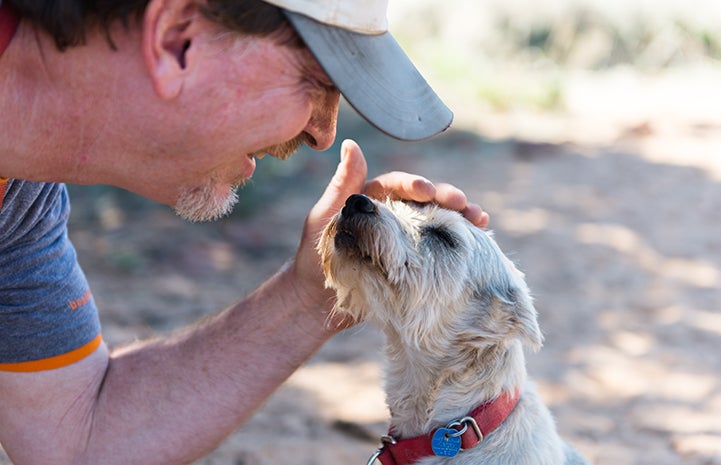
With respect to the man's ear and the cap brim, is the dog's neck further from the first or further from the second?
the man's ear

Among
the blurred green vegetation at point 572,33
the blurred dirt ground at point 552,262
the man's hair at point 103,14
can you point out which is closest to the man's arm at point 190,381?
the man's hair at point 103,14

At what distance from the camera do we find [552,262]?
7168 mm

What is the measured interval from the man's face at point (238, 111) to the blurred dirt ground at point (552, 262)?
71.9 inches

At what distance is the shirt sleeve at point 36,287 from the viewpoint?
2.71 metres

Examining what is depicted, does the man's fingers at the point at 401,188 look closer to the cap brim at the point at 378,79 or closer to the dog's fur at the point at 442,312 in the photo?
the dog's fur at the point at 442,312

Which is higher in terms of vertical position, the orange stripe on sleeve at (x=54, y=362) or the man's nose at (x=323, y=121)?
the man's nose at (x=323, y=121)

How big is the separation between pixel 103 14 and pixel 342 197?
108cm

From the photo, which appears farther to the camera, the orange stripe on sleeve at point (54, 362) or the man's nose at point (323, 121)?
the orange stripe on sleeve at point (54, 362)

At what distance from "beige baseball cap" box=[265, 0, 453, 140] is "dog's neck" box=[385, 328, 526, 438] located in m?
0.86

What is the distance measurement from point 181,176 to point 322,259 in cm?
60

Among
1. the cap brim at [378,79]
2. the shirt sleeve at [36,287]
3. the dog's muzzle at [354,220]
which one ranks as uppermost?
the cap brim at [378,79]

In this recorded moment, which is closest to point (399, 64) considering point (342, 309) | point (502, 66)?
point (342, 309)

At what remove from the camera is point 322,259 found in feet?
9.45

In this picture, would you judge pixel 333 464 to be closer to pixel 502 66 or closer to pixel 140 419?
pixel 140 419
